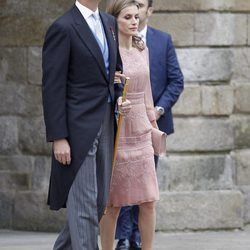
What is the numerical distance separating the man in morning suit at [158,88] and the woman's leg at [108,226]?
2.61 feet

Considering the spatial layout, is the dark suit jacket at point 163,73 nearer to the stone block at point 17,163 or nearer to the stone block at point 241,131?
the stone block at point 241,131

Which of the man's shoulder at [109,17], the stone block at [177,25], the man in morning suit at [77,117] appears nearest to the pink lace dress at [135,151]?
the man's shoulder at [109,17]

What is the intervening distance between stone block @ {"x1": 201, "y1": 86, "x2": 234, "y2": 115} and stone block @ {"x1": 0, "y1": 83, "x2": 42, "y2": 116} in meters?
1.43

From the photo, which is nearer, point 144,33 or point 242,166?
point 144,33

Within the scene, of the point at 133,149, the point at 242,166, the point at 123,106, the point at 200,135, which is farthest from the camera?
the point at 242,166

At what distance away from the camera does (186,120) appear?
902cm

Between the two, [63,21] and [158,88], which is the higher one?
[63,21]

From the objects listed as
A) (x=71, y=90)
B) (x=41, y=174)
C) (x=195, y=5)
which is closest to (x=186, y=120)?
(x=195, y=5)

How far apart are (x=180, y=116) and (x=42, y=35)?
142 cm

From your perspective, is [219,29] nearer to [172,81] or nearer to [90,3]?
[172,81]

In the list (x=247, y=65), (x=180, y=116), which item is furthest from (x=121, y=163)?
(x=247, y=65)

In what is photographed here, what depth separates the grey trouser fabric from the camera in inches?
233

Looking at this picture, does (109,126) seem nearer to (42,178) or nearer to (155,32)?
(155,32)

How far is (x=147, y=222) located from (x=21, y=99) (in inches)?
115
